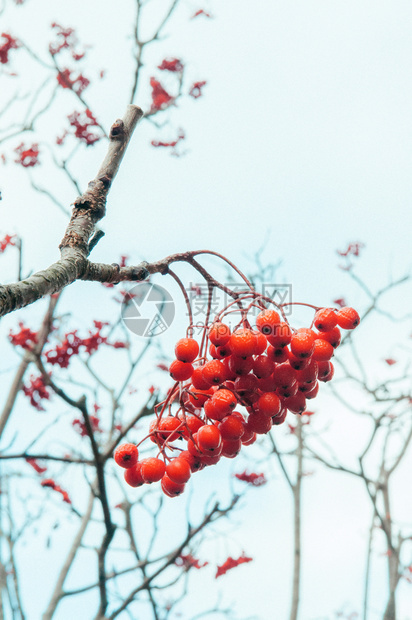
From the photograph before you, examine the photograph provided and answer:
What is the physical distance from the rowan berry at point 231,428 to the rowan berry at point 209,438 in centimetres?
4

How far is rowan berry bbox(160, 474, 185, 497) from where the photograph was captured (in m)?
1.67

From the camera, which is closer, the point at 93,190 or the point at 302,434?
the point at 93,190

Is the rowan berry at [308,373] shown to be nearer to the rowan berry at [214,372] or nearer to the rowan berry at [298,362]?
the rowan berry at [298,362]

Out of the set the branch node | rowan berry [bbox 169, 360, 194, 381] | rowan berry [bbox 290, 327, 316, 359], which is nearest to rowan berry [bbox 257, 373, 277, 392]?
rowan berry [bbox 290, 327, 316, 359]

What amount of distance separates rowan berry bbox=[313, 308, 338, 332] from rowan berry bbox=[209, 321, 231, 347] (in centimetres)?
37

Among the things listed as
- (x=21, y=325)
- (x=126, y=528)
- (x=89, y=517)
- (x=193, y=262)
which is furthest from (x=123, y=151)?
(x=126, y=528)

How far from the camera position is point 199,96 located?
851 cm

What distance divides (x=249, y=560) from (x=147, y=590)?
3131 mm

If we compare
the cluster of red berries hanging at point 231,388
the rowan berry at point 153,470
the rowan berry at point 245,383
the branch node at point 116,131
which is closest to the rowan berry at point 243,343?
the cluster of red berries hanging at point 231,388

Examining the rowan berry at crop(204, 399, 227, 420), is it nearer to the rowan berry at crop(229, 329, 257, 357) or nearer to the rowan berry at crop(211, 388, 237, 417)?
the rowan berry at crop(211, 388, 237, 417)

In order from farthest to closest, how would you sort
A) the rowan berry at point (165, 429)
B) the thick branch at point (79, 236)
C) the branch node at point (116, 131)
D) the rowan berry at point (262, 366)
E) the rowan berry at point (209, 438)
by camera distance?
the branch node at point (116, 131)
the rowan berry at point (165, 429)
the rowan berry at point (262, 366)
the rowan berry at point (209, 438)
the thick branch at point (79, 236)

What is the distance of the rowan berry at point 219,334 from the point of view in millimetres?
1632

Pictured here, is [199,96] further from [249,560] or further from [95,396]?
[249,560]

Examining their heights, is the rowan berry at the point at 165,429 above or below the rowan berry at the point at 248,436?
below
